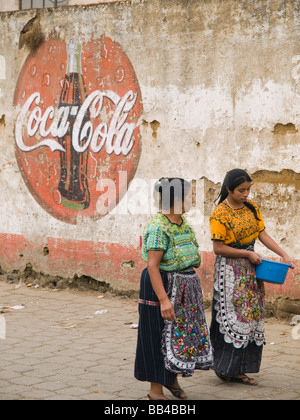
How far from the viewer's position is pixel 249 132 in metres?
7.48

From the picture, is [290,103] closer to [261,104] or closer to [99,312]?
[261,104]

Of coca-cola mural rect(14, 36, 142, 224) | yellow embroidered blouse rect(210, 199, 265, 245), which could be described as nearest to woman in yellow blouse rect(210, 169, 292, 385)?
yellow embroidered blouse rect(210, 199, 265, 245)

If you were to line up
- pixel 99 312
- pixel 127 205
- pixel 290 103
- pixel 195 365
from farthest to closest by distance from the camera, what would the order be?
pixel 127 205 < pixel 99 312 < pixel 290 103 < pixel 195 365

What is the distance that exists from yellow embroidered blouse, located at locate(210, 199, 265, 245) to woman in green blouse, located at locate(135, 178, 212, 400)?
1.27 feet

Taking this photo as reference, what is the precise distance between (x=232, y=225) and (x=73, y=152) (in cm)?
412

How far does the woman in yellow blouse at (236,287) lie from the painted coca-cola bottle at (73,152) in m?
3.78

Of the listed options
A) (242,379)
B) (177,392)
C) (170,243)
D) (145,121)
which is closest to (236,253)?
(170,243)

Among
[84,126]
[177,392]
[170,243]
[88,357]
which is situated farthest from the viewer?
[84,126]

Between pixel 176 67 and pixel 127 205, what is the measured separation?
170cm

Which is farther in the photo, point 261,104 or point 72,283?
point 72,283

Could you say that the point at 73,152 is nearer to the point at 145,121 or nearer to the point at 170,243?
the point at 145,121

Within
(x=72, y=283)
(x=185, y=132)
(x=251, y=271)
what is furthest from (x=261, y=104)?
(x=72, y=283)

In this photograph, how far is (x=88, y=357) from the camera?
20.0ft

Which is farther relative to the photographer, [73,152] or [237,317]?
[73,152]
